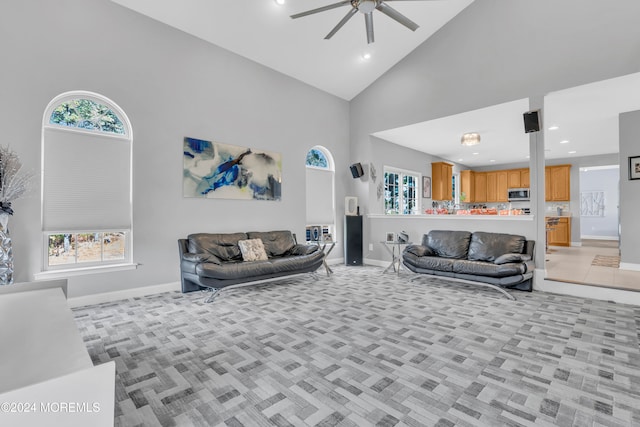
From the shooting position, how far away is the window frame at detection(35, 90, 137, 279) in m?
3.75

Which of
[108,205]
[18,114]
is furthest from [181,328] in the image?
[18,114]

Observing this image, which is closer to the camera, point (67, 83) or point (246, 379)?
point (246, 379)

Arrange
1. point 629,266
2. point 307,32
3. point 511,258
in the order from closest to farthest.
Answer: point 511,258 → point 307,32 → point 629,266

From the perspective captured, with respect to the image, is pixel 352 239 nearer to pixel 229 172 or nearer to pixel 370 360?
pixel 229 172

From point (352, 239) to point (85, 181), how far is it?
4833 mm

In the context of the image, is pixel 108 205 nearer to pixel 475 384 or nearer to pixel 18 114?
pixel 18 114

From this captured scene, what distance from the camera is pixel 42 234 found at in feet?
12.2

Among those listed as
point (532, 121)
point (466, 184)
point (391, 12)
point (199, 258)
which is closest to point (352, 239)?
point (199, 258)

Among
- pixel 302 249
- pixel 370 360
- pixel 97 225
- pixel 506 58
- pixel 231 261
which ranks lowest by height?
pixel 370 360

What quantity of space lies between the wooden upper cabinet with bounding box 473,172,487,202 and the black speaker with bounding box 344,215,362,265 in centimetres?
668

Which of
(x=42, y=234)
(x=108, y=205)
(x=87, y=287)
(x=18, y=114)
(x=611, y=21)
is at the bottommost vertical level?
(x=87, y=287)

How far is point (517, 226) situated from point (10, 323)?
5.92m

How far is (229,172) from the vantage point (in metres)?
5.38

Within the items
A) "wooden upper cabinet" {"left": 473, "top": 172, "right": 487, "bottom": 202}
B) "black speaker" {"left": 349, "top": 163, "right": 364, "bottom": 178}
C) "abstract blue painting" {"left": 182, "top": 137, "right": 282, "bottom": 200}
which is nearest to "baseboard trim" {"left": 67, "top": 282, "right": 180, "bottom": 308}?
"abstract blue painting" {"left": 182, "top": 137, "right": 282, "bottom": 200}
